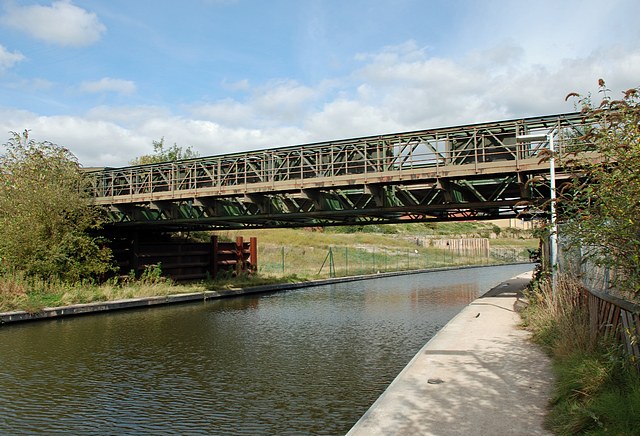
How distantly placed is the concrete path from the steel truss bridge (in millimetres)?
6404

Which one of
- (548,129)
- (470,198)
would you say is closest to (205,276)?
(470,198)

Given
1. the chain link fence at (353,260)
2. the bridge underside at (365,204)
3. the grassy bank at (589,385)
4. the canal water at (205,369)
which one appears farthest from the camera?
the chain link fence at (353,260)

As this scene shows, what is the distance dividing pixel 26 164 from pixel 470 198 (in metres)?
19.7

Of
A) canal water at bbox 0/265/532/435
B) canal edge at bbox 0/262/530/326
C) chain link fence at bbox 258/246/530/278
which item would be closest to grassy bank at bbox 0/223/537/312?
chain link fence at bbox 258/246/530/278

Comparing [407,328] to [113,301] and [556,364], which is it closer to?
[556,364]

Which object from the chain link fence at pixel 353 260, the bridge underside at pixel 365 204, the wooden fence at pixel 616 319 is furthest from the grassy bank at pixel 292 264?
the wooden fence at pixel 616 319

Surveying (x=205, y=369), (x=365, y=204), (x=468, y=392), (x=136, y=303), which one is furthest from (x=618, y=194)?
(x=136, y=303)

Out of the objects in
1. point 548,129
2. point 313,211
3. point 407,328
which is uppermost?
point 548,129

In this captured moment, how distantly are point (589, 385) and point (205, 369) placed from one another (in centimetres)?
782

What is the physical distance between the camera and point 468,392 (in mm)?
7672

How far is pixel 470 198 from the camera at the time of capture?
74.4 ft

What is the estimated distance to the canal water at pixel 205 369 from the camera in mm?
8484

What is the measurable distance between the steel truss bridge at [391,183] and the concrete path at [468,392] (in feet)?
21.0

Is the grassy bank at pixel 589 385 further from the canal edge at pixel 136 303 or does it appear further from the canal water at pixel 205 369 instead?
the canal edge at pixel 136 303
